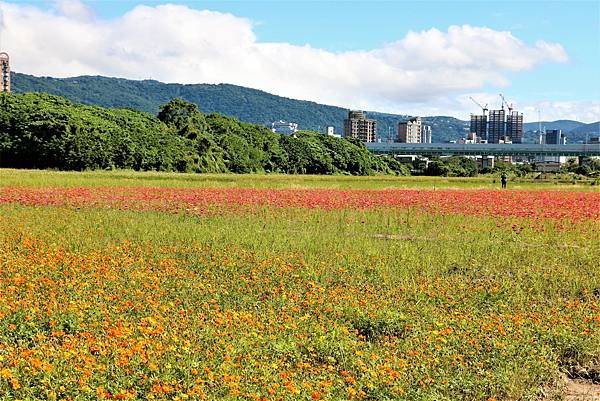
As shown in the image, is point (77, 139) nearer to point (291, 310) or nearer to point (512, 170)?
point (291, 310)

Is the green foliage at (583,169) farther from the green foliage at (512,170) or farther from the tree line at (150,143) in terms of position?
the tree line at (150,143)

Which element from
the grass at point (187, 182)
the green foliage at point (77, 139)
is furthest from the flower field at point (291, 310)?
the green foliage at point (77, 139)

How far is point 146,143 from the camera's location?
260ft

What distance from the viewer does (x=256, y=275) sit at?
1291cm

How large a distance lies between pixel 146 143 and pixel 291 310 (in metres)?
71.4

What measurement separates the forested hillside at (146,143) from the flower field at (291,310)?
51.5 m

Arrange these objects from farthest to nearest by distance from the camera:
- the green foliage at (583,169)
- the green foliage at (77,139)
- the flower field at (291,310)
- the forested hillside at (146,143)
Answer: the green foliage at (583,169)
the forested hillside at (146,143)
the green foliage at (77,139)
the flower field at (291,310)

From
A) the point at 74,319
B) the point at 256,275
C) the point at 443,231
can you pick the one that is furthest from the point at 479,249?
the point at 74,319

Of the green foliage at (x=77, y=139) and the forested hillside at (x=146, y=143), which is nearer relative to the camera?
the green foliage at (x=77, y=139)

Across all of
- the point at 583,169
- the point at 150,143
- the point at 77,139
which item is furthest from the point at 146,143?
the point at 583,169

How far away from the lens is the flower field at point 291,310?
291 inches

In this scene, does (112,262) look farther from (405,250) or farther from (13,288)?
(405,250)

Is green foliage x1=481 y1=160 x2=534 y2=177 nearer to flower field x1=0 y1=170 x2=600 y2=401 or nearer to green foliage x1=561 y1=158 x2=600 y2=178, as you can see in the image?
green foliage x1=561 y1=158 x2=600 y2=178

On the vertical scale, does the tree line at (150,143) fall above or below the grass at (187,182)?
above
